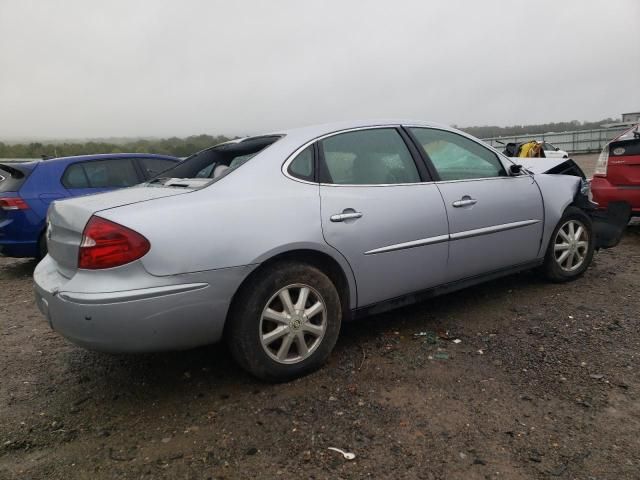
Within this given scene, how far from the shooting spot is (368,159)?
3191mm

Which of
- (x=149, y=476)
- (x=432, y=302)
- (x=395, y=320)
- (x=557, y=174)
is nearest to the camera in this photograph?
(x=149, y=476)

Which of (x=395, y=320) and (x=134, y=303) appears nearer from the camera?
(x=134, y=303)

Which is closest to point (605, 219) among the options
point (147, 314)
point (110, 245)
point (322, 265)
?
point (322, 265)

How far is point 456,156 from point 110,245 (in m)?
2.54

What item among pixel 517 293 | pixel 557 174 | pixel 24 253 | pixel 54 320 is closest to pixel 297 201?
pixel 54 320

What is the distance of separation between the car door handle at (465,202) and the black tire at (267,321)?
1159mm

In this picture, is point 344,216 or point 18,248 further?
point 18,248

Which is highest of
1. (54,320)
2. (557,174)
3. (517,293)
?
(557,174)

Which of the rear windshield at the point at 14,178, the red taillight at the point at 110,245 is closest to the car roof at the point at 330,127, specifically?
the red taillight at the point at 110,245

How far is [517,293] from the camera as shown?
13.6ft

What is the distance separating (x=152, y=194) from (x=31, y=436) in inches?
53.7

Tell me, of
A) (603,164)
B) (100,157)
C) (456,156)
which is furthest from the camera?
(100,157)

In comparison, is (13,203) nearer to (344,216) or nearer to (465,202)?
(344,216)

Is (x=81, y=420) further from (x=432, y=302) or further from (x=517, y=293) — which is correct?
(x=517, y=293)
